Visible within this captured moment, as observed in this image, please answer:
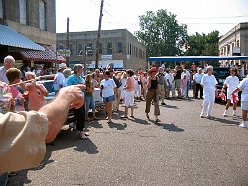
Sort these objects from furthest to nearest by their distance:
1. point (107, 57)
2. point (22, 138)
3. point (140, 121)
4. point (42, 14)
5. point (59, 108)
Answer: point (107, 57) → point (42, 14) → point (140, 121) → point (59, 108) → point (22, 138)

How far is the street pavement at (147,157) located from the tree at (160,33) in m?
72.8

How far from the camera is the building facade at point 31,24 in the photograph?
17.6 m

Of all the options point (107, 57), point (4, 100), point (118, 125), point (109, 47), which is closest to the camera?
point (4, 100)

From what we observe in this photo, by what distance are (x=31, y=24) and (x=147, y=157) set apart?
1694 cm

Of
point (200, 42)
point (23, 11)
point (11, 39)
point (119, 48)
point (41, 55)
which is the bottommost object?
point (41, 55)

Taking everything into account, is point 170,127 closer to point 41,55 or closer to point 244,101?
point 244,101

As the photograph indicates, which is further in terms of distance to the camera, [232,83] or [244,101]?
[232,83]

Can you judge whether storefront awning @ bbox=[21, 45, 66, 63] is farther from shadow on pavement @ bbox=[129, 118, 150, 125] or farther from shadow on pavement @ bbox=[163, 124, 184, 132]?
shadow on pavement @ bbox=[163, 124, 184, 132]

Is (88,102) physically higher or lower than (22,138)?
lower

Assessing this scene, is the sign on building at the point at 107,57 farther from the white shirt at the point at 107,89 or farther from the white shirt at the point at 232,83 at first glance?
the white shirt at the point at 107,89

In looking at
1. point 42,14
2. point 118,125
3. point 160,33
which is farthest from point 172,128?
point 160,33

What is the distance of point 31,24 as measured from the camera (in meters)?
20.2

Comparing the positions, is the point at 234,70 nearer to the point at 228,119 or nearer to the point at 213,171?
the point at 228,119

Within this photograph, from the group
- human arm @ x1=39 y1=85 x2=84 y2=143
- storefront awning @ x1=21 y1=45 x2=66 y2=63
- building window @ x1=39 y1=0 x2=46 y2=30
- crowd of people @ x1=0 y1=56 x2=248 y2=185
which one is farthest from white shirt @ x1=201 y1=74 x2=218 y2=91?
building window @ x1=39 y1=0 x2=46 y2=30
